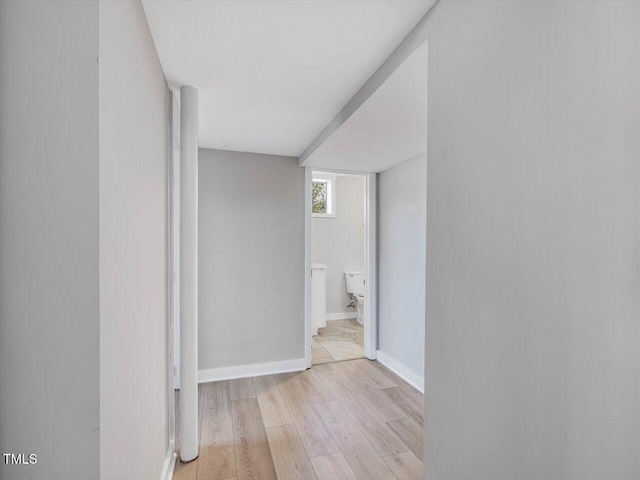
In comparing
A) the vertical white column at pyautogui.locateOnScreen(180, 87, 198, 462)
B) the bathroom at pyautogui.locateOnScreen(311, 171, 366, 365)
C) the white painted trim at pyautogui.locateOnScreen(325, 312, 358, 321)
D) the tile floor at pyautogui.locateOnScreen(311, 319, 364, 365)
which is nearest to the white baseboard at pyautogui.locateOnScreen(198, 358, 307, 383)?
the tile floor at pyautogui.locateOnScreen(311, 319, 364, 365)

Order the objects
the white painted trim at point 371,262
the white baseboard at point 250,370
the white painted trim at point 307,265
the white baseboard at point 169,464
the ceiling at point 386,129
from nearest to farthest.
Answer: the ceiling at point 386,129, the white baseboard at point 169,464, the white baseboard at point 250,370, the white painted trim at point 307,265, the white painted trim at point 371,262

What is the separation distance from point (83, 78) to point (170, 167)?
1.26m

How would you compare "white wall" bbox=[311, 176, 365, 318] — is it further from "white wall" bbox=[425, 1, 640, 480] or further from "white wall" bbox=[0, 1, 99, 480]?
"white wall" bbox=[0, 1, 99, 480]

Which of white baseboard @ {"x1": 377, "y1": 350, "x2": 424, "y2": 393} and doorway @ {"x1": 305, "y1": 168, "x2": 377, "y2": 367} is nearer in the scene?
white baseboard @ {"x1": 377, "y1": 350, "x2": 424, "y2": 393}

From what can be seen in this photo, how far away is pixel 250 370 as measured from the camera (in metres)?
3.22

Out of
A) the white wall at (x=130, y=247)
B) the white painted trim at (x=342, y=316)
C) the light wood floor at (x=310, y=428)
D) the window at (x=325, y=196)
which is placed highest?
the window at (x=325, y=196)

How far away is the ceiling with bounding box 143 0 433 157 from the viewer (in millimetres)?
1240

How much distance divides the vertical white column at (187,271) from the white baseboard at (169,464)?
6 centimetres

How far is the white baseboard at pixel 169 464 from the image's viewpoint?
173 centimetres

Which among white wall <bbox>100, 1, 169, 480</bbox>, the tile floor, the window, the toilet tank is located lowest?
the tile floor

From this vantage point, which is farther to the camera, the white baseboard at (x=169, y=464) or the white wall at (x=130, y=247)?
the white baseboard at (x=169, y=464)

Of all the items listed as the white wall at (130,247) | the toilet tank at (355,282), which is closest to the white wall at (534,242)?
the white wall at (130,247)

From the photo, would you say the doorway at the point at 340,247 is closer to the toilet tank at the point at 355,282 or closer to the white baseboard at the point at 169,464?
the toilet tank at the point at 355,282

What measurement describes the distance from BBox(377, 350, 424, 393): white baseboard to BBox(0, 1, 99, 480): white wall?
2.78 m
